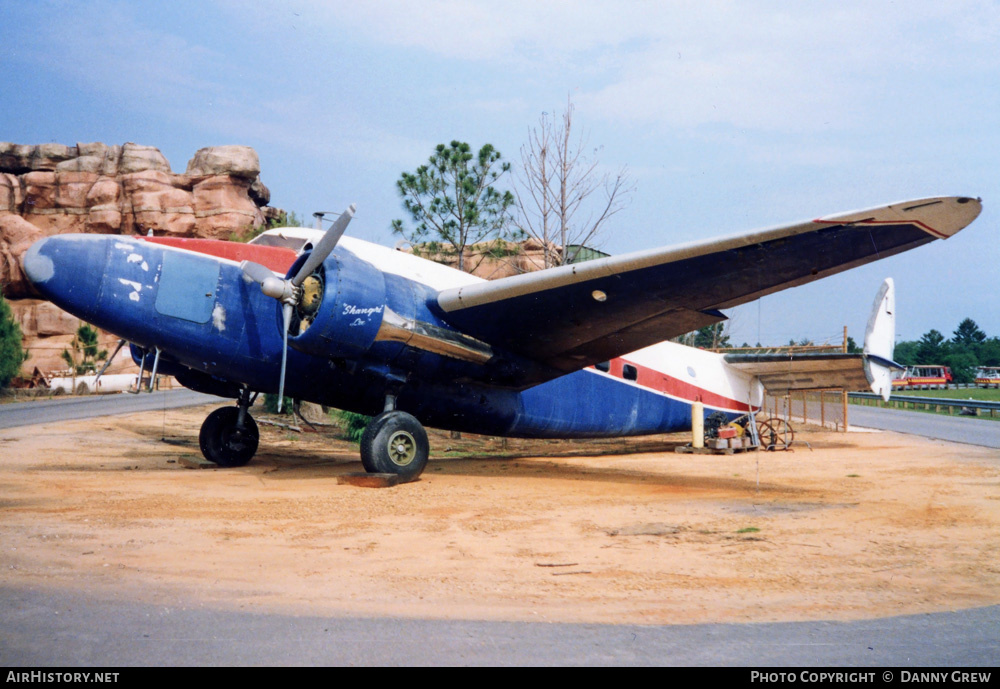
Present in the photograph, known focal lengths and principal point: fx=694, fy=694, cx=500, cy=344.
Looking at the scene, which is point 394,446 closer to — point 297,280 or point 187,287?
point 297,280

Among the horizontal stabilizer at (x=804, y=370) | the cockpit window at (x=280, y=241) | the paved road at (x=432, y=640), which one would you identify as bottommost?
the paved road at (x=432, y=640)

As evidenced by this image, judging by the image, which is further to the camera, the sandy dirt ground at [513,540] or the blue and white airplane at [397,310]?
the blue and white airplane at [397,310]

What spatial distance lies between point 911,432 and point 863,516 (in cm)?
1583

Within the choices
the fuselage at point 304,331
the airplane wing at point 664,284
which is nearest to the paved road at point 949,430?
the airplane wing at point 664,284

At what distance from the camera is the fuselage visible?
7910 mm

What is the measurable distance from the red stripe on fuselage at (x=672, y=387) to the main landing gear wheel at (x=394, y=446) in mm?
4695

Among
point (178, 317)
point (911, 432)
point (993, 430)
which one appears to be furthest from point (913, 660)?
point (993, 430)

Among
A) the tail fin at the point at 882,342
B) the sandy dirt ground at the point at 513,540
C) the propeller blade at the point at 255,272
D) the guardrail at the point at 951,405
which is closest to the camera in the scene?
the sandy dirt ground at the point at 513,540

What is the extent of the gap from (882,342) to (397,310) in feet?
31.8

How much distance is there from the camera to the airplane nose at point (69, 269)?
760cm

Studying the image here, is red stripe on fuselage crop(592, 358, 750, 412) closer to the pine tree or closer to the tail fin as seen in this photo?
the tail fin

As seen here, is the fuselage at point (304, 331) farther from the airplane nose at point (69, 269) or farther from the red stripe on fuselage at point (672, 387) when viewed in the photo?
the red stripe on fuselage at point (672, 387)

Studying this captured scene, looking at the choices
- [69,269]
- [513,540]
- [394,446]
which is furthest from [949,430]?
[69,269]
